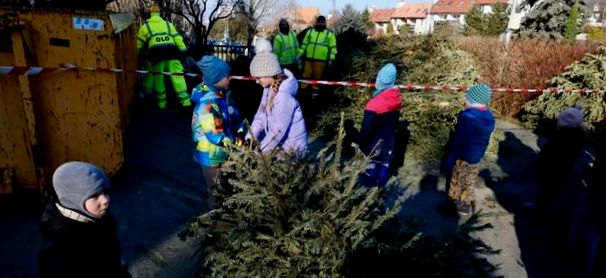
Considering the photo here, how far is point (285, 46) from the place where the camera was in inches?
336

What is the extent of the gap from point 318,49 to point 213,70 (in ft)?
18.8

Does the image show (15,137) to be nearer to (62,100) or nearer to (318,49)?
(62,100)

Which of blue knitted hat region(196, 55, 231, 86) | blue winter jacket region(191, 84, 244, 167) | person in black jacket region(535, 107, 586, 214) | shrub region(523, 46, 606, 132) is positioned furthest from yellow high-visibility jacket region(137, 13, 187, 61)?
shrub region(523, 46, 606, 132)

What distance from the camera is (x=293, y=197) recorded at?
2.18 m

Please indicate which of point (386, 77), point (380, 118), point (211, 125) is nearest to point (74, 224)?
point (211, 125)

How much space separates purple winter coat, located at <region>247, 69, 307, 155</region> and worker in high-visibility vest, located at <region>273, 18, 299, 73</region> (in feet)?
16.5

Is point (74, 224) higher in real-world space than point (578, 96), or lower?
higher

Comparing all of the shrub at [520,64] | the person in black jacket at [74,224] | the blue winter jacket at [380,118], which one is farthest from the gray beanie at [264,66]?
the shrub at [520,64]

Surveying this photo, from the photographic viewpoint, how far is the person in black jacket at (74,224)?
1846mm

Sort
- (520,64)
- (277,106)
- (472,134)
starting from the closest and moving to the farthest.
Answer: (277,106), (472,134), (520,64)

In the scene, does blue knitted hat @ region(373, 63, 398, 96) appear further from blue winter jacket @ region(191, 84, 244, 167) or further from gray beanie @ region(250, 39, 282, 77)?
Result: blue winter jacket @ region(191, 84, 244, 167)

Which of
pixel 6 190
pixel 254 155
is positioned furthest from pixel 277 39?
pixel 254 155

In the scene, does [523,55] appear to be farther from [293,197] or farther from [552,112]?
[293,197]

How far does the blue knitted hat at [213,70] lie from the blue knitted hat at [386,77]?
1.70m
